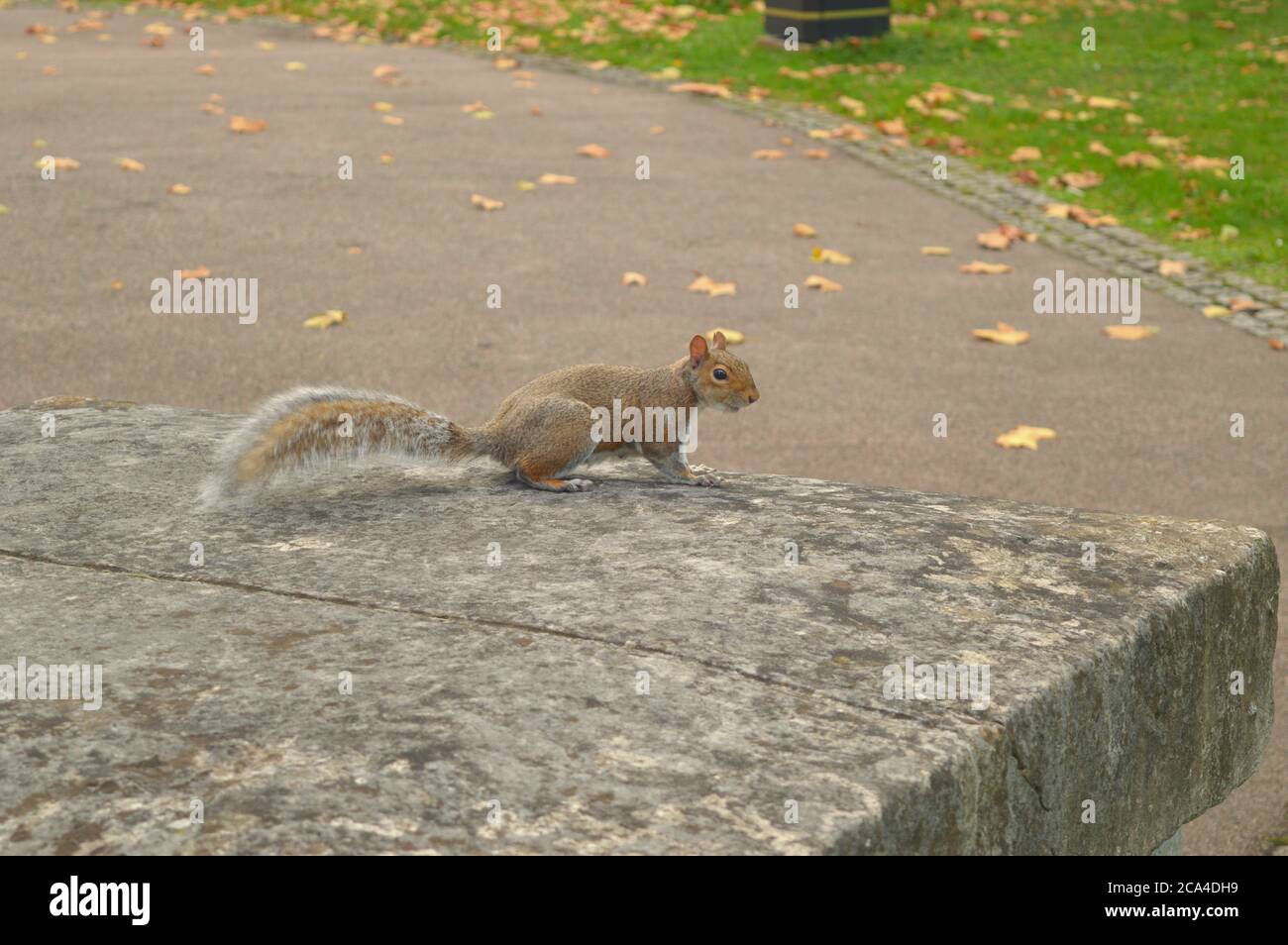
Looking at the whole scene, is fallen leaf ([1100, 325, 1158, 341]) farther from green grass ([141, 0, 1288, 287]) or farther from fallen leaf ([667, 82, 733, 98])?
fallen leaf ([667, 82, 733, 98])

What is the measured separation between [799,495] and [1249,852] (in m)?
1.60

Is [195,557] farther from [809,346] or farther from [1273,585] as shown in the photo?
[809,346]

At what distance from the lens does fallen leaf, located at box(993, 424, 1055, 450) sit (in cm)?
646

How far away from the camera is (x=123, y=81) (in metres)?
13.1

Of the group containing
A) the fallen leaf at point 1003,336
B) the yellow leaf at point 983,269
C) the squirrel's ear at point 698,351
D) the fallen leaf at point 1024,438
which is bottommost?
the fallen leaf at point 1024,438

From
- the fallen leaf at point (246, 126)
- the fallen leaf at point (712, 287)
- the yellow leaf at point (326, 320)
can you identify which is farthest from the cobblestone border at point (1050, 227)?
the yellow leaf at point (326, 320)

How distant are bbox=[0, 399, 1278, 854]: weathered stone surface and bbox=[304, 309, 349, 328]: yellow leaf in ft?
12.1

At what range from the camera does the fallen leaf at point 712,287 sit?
327 inches

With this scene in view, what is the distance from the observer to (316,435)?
354 centimetres

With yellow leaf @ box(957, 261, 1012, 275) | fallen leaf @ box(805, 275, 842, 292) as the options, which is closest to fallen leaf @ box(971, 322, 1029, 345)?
fallen leaf @ box(805, 275, 842, 292)

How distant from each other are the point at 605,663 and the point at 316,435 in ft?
3.78

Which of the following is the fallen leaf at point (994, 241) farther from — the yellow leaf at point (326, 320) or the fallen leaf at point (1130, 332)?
the yellow leaf at point (326, 320)

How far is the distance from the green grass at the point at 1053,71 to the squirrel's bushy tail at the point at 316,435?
6.93 m
